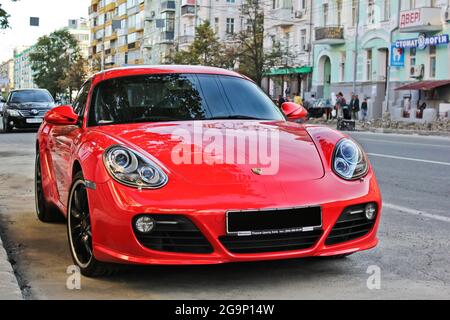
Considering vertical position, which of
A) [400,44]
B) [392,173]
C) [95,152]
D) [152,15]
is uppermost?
[152,15]

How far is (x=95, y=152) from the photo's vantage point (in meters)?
4.50

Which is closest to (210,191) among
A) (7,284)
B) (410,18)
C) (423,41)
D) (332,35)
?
(7,284)

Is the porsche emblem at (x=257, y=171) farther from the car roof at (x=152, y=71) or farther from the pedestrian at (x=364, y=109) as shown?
the pedestrian at (x=364, y=109)

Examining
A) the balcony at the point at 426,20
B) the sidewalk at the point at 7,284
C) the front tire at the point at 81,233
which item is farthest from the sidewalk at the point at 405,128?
the sidewalk at the point at 7,284

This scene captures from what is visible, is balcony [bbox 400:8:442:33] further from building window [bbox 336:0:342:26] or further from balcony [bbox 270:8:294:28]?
balcony [bbox 270:8:294:28]

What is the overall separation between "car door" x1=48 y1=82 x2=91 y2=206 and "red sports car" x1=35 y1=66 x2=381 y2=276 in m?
0.05

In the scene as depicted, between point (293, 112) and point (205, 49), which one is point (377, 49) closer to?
point (205, 49)

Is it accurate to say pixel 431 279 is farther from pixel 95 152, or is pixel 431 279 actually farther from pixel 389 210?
pixel 389 210

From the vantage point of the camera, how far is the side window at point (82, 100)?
19.2 feet

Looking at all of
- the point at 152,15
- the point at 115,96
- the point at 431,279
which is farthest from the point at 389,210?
the point at 152,15

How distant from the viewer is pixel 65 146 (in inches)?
219

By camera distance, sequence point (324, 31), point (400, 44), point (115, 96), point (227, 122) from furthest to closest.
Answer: point (324, 31), point (400, 44), point (115, 96), point (227, 122)

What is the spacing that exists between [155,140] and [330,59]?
148ft
